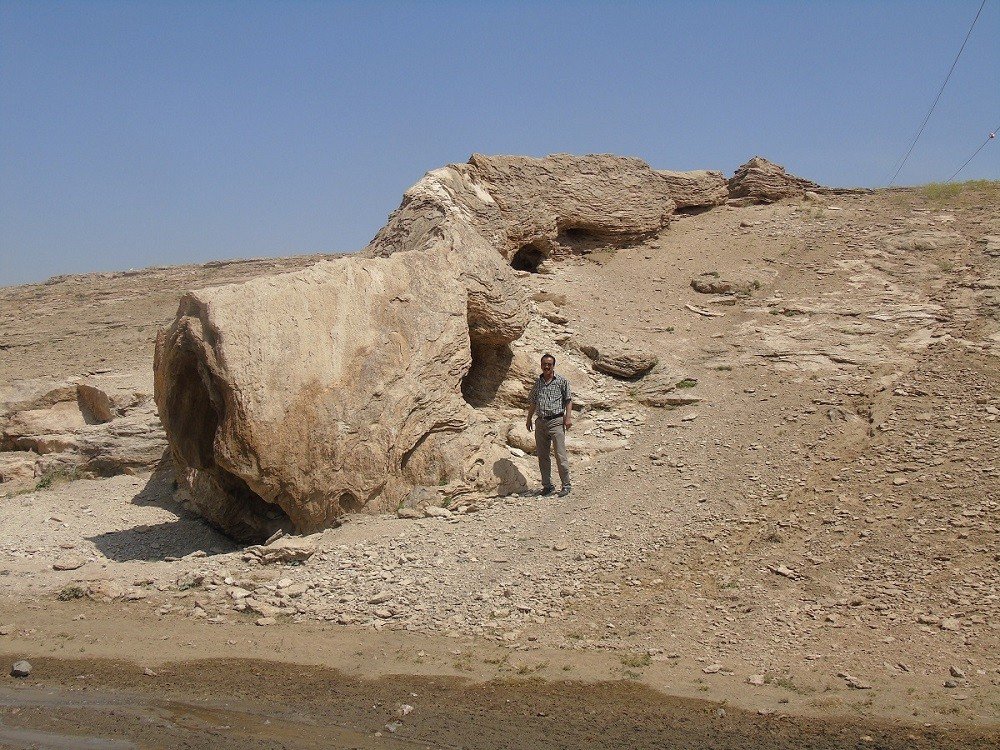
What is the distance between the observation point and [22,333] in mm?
13836

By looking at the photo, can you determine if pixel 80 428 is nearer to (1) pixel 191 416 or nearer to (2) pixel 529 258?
(1) pixel 191 416

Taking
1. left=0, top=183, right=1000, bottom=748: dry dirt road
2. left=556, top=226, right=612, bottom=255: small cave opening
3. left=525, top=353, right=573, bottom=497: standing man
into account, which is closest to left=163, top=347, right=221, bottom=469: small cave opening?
left=0, top=183, right=1000, bottom=748: dry dirt road

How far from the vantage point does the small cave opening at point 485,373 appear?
1045cm

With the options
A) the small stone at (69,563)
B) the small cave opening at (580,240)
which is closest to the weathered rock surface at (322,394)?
the small stone at (69,563)

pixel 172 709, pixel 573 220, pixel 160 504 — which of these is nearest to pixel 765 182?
pixel 573 220

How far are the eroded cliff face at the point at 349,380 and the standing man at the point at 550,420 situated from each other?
1.19 feet

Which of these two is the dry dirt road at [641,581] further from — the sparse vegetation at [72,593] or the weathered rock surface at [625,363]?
the weathered rock surface at [625,363]

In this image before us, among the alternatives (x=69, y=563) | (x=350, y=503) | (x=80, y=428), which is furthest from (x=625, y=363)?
(x=80, y=428)

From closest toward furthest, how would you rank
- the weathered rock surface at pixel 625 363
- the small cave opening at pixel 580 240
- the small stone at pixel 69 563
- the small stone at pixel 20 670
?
the small stone at pixel 20 670 < the small stone at pixel 69 563 < the weathered rock surface at pixel 625 363 < the small cave opening at pixel 580 240

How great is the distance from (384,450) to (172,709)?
308 centimetres

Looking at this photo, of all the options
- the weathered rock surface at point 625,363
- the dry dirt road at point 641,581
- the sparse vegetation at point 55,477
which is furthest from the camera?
the weathered rock surface at point 625,363

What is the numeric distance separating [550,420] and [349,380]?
1.88m

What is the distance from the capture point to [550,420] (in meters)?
8.80

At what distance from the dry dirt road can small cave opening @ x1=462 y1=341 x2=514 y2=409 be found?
527 mm
